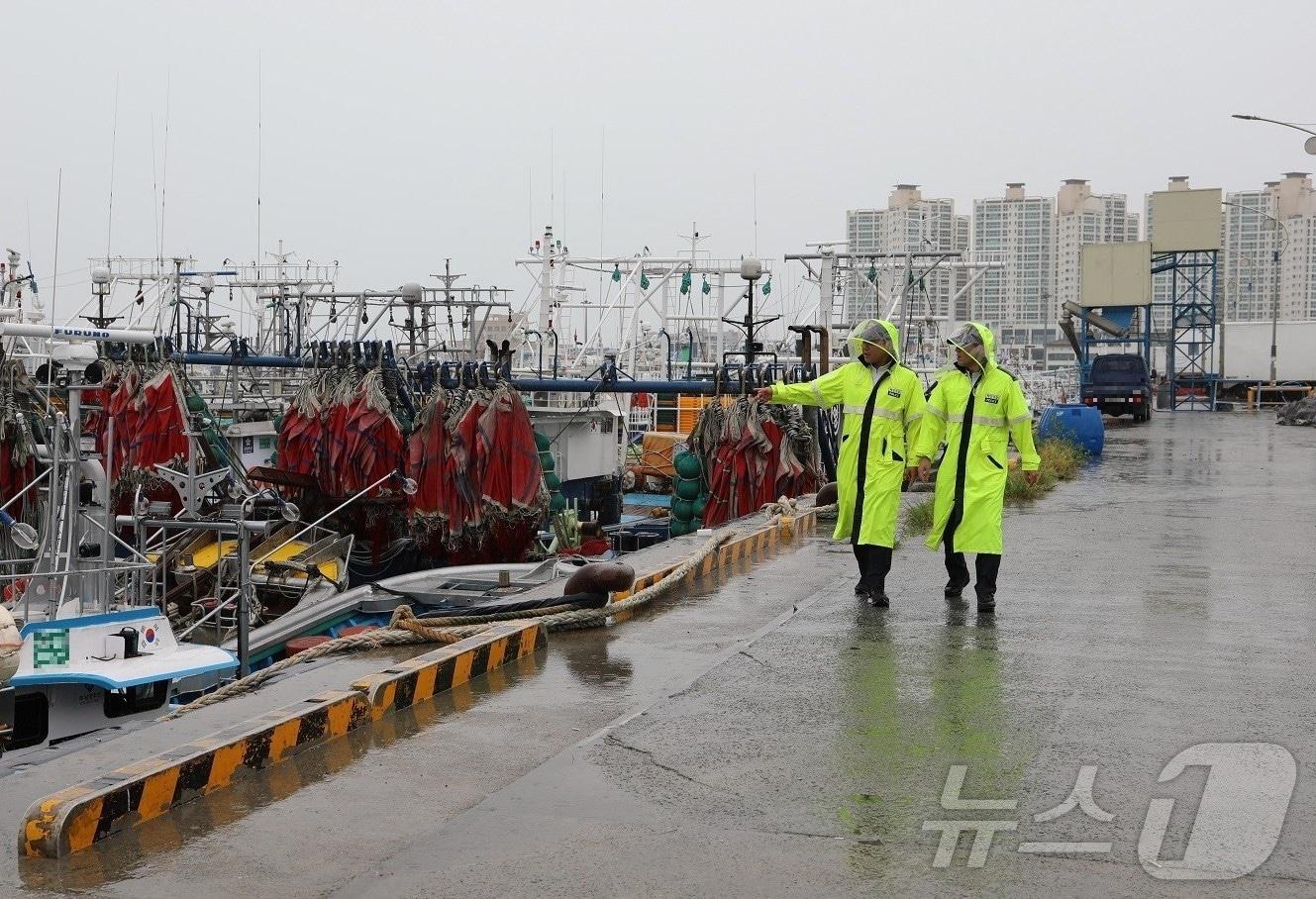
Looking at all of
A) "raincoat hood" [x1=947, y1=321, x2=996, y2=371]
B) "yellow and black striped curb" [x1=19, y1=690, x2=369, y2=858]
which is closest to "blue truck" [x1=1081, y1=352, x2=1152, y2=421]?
"raincoat hood" [x1=947, y1=321, x2=996, y2=371]

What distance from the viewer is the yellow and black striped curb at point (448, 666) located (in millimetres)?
6004

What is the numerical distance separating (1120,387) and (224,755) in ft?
112

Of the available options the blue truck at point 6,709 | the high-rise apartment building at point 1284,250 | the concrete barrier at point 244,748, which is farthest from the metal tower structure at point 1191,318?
the concrete barrier at point 244,748

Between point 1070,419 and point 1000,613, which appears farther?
point 1070,419

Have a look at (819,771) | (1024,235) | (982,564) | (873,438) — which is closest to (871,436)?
(873,438)

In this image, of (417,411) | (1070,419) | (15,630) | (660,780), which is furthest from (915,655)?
(1070,419)

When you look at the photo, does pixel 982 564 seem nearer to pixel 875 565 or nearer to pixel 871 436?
pixel 875 565

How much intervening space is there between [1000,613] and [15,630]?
6126 mm

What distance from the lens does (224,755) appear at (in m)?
5.03

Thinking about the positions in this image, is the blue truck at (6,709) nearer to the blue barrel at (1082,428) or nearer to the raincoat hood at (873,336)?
the raincoat hood at (873,336)

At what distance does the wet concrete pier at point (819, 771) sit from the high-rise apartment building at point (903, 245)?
22.9 metres

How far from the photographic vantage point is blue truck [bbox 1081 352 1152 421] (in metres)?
36.0

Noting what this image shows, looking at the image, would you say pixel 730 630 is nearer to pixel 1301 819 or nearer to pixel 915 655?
pixel 915 655

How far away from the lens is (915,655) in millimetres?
7102
